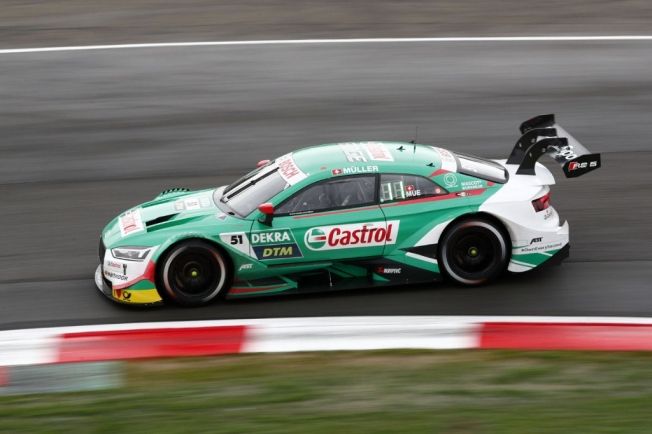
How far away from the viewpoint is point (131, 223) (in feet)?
31.8

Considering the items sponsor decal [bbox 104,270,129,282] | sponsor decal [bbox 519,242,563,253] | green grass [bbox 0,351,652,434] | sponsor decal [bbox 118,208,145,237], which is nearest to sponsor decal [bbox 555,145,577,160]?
sponsor decal [bbox 519,242,563,253]

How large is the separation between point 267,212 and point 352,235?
31.2 inches

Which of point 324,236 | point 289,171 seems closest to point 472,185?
point 324,236

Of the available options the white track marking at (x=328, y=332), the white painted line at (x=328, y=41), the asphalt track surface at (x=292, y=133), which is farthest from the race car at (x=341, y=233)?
the white painted line at (x=328, y=41)

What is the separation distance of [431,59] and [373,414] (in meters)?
10.5

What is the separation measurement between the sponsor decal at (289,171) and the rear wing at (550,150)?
2.16 meters

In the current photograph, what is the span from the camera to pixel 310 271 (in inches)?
369

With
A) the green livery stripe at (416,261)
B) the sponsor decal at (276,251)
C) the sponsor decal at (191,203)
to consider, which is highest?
the sponsor decal at (191,203)

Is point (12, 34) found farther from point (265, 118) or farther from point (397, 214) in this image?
point (397, 214)

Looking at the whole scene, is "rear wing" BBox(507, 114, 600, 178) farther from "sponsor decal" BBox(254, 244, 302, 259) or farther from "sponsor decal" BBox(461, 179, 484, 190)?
"sponsor decal" BBox(254, 244, 302, 259)

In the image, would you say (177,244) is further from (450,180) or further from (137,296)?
(450,180)

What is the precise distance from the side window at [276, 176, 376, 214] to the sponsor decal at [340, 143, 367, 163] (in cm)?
21

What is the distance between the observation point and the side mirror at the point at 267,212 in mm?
9219

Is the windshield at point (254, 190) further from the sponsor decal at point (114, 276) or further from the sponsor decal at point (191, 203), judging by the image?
the sponsor decal at point (114, 276)
